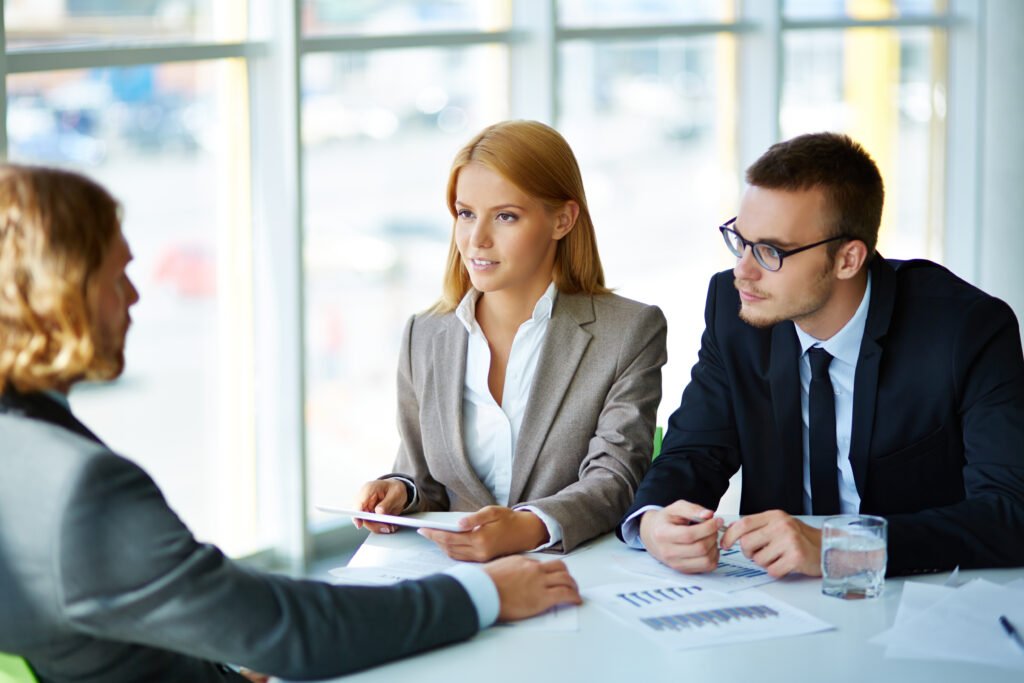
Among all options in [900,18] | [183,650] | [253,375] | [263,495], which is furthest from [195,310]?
[900,18]

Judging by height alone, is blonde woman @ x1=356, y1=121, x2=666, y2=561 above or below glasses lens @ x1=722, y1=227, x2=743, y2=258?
below

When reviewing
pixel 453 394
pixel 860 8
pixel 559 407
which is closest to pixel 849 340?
pixel 559 407

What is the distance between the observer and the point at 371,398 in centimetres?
506

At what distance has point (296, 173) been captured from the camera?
4.27 m

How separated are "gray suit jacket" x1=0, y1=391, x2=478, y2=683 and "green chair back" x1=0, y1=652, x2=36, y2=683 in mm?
21

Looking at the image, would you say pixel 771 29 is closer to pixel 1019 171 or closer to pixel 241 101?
pixel 1019 171

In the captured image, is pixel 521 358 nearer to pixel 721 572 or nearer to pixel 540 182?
pixel 540 182

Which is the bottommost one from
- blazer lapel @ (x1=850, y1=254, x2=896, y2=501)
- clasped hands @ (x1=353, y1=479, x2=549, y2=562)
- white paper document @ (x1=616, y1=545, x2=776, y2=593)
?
white paper document @ (x1=616, y1=545, x2=776, y2=593)

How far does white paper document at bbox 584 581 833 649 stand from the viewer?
69.0 inches

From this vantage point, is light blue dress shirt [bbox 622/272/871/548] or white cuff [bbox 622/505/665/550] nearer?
white cuff [bbox 622/505/665/550]

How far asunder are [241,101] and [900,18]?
426 cm

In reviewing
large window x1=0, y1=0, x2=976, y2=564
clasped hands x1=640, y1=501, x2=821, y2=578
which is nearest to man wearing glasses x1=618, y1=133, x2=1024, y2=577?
clasped hands x1=640, y1=501, x2=821, y2=578

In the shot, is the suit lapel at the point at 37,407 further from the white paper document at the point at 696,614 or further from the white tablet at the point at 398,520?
the white paper document at the point at 696,614

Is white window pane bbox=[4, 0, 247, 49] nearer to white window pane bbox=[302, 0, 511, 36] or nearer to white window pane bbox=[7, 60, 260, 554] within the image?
white window pane bbox=[7, 60, 260, 554]
